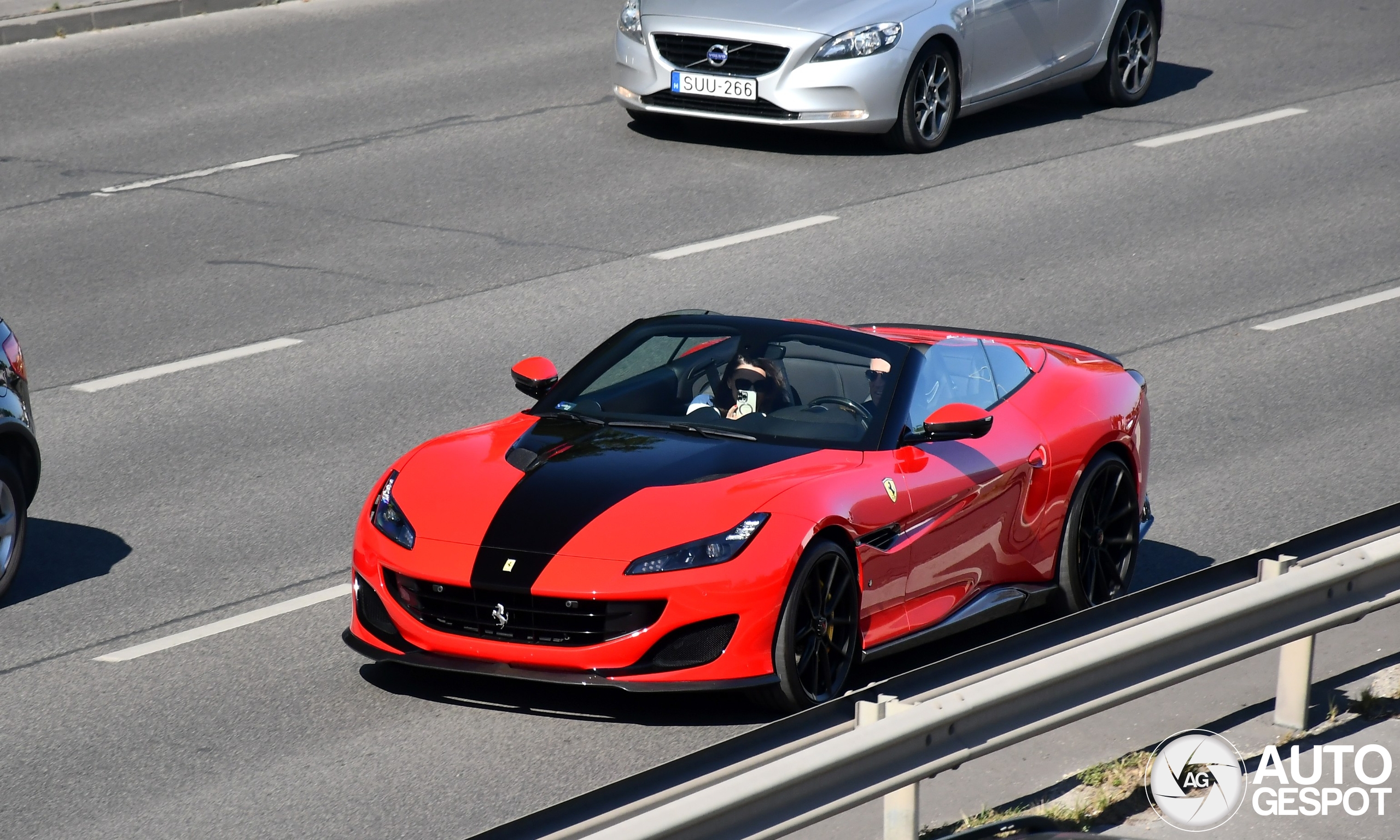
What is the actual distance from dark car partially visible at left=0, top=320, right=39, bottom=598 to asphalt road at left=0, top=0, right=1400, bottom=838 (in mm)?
221

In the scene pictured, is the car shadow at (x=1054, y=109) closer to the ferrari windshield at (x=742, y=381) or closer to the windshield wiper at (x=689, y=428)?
the ferrari windshield at (x=742, y=381)

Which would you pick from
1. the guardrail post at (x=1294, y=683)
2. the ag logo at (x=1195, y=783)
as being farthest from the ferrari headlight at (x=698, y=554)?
the guardrail post at (x=1294, y=683)

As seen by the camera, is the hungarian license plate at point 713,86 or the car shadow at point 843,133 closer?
the hungarian license plate at point 713,86

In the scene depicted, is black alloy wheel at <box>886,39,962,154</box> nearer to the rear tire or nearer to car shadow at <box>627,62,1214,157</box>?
car shadow at <box>627,62,1214,157</box>

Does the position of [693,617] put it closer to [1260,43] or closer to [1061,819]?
[1061,819]

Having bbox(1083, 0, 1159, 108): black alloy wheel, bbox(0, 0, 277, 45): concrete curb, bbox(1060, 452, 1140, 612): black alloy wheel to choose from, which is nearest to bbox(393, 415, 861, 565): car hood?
bbox(1060, 452, 1140, 612): black alloy wheel

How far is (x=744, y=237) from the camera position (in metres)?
13.5

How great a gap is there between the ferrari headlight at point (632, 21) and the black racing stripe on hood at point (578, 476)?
27.7ft

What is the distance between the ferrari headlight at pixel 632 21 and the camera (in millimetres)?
15461

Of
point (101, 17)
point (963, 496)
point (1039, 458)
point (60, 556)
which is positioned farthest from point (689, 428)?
point (101, 17)

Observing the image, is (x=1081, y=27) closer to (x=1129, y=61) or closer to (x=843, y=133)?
(x=1129, y=61)

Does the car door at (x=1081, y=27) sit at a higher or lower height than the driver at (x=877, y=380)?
lower

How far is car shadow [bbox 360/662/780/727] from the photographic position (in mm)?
6785

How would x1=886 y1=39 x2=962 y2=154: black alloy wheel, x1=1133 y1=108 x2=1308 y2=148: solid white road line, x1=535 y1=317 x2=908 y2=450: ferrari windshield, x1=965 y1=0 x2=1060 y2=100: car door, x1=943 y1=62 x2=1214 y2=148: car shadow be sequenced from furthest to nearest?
x1=943 y1=62 x2=1214 y2=148: car shadow
x1=1133 y1=108 x2=1308 y2=148: solid white road line
x1=965 y1=0 x2=1060 y2=100: car door
x1=886 y1=39 x2=962 y2=154: black alloy wheel
x1=535 y1=317 x2=908 y2=450: ferrari windshield
